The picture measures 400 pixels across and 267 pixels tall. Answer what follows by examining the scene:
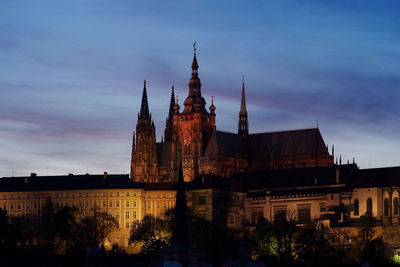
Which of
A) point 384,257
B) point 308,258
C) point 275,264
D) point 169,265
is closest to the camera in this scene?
point 169,265

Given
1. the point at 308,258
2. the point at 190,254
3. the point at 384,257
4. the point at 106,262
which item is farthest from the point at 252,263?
the point at 384,257

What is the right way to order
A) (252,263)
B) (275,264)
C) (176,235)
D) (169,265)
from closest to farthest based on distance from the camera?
(169,265) < (252,263) < (176,235) < (275,264)

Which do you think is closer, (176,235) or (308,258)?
(176,235)

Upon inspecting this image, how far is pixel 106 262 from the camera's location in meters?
150

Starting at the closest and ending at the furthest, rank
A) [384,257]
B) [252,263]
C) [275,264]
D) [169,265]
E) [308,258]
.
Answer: [169,265] < [252,263] < [275,264] < [308,258] < [384,257]

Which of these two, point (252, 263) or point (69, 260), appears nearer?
point (252, 263)

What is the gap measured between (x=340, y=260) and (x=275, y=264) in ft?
73.3

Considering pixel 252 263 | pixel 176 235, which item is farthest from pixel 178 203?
pixel 252 263

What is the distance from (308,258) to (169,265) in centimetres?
6124

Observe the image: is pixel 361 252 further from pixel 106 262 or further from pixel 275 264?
pixel 106 262

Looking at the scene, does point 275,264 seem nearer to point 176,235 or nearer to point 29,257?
point 176,235

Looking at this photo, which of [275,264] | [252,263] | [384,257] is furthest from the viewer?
[384,257]


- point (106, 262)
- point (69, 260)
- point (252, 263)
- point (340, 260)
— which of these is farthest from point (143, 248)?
point (252, 263)

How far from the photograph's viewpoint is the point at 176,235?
146000mm
